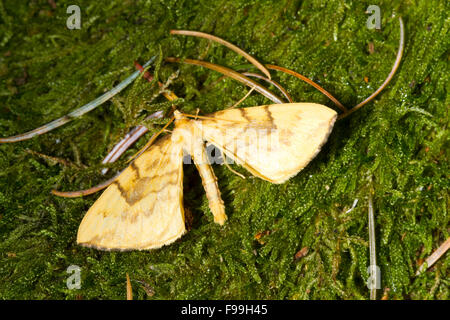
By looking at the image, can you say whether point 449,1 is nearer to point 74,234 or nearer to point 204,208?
point 204,208

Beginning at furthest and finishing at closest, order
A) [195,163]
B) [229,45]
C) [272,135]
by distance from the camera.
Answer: [229,45] → [195,163] → [272,135]

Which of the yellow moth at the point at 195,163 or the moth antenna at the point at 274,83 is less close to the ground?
the moth antenna at the point at 274,83

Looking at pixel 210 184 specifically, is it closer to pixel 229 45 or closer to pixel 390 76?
pixel 229 45

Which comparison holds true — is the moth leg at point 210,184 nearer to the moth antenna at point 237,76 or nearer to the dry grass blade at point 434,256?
the moth antenna at point 237,76

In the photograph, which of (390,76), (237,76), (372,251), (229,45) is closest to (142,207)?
(237,76)

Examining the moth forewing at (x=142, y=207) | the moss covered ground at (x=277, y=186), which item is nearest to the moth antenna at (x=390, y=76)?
the moss covered ground at (x=277, y=186)

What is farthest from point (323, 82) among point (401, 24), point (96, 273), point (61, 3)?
point (61, 3)

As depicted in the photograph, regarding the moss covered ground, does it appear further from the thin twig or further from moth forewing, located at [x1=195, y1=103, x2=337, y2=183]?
moth forewing, located at [x1=195, y1=103, x2=337, y2=183]
